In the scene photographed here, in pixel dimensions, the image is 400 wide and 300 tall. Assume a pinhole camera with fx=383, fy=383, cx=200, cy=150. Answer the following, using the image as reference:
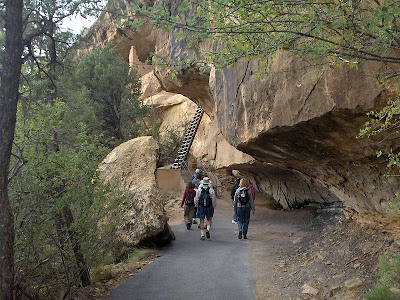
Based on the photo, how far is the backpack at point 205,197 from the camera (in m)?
9.15

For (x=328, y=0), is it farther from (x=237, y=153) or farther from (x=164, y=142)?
(x=164, y=142)

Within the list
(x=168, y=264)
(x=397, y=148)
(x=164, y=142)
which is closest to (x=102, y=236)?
(x=168, y=264)

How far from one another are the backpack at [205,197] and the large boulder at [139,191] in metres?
0.96

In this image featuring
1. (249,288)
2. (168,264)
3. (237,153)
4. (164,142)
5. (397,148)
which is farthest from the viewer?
(164,142)

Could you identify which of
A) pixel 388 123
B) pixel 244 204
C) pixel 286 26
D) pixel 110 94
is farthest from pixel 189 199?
pixel 110 94

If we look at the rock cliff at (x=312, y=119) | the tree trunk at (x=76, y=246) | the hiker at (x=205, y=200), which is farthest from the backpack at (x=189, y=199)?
the tree trunk at (x=76, y=246)

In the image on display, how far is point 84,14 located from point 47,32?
824 millimetres

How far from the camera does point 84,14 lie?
489cm

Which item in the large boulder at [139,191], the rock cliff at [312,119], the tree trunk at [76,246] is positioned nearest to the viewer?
the rock cliff at [312,119]

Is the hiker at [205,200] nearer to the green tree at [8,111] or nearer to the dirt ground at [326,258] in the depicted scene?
the dirt ground at [326,258]

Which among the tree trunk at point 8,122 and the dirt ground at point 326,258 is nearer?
the tree trunk at point 8,122

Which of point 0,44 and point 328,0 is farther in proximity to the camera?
point 0,44

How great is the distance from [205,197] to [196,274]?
A: 2.90m

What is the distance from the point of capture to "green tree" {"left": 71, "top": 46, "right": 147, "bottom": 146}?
20.1 m
